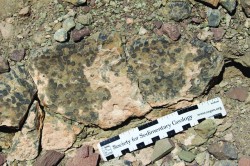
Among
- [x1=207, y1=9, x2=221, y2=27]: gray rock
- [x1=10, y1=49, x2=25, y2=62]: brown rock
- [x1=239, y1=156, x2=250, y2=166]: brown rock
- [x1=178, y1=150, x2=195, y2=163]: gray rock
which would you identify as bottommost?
[x1=239, y1=156, x2=250, y2=166]: brown rock

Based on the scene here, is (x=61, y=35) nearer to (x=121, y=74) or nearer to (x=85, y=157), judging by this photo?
(x=121, y=74)

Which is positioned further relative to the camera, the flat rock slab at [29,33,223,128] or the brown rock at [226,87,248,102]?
the brown rock at [226,87,248,102]

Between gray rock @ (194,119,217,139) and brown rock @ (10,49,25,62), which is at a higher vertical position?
brown rock @ (10,49,25,62)

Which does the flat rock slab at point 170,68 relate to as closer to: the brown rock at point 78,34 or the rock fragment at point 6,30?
the brown rock at point 78,34

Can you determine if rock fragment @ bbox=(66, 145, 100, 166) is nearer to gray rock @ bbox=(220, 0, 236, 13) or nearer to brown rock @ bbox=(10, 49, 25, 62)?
brown rock @ bbox=(10, 49, 25, 62)

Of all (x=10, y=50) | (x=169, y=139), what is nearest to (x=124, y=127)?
(x=169, y=139)

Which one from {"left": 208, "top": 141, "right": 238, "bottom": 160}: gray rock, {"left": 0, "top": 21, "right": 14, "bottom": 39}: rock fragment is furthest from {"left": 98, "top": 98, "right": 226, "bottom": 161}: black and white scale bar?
{"left": 0, "top": 21, "right": 14, "bottom": 39}: rock fragment

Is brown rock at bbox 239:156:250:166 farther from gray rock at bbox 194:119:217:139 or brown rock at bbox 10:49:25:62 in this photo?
brown rock at bbox 10:49:25:62
